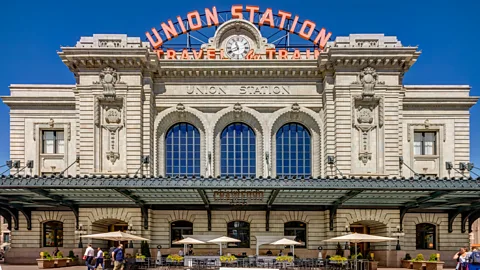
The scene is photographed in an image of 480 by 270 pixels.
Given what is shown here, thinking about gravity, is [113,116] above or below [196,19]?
below

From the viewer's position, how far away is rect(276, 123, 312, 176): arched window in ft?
148

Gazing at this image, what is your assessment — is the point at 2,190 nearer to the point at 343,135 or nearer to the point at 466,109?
the point at 343,135

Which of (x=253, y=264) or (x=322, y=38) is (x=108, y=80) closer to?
(x=253, y=264)

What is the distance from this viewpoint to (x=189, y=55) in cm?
4750

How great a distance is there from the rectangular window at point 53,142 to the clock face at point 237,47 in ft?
53.8

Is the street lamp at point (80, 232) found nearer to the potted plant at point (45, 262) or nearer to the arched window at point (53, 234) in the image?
the potted plant at point (45, 262)

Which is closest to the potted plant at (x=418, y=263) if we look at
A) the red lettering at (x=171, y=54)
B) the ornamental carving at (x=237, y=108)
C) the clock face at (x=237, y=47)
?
Answer: the ornamental carving at (x=237, y=108)

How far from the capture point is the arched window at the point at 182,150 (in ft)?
148

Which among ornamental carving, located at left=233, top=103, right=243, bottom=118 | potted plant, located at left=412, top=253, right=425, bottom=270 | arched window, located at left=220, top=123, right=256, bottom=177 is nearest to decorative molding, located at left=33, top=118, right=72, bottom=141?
arched window, located at left=220, top=123, right=256, bottom=177

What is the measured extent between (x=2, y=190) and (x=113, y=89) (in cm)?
1204

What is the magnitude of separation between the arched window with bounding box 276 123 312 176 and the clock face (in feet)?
24.9

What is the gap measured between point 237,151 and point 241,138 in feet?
3.91

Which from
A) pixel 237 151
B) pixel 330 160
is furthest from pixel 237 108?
pixel 330 160

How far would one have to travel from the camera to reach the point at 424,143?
150ft
